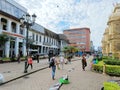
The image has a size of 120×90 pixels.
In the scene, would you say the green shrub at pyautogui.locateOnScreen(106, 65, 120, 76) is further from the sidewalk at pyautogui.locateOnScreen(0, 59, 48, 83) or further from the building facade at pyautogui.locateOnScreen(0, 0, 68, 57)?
the building facade at pyautogui.locateOnScreen(0, 0, 68, 57)

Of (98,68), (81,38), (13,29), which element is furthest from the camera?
(81,38)

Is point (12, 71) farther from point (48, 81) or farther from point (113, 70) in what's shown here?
point (113, 70)

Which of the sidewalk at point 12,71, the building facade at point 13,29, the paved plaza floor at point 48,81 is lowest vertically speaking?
the paved plaza floor at point 48,81

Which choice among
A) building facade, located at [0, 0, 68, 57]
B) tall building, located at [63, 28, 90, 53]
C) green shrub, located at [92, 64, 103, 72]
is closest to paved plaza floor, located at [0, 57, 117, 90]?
green shrub, located at [92, 64, 103, 72]

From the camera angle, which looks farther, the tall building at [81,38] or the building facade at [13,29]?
the tall building at [81,38]

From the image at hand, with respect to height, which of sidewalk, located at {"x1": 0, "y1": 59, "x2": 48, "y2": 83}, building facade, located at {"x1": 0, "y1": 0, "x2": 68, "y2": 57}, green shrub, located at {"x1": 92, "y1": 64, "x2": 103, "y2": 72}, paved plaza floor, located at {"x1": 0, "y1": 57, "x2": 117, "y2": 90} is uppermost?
building facade, located at {"x1": 0, "y1": 0, "x2": 68, "y2": 57}

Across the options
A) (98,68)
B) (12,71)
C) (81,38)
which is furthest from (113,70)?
(81,38)

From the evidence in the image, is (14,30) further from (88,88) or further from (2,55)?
(88,88)

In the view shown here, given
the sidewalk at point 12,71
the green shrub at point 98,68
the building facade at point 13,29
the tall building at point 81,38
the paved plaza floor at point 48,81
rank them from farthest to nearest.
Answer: the tall building at point 81,38, the building facade at point 13,29, the green shrub at point 98,68, the sidewalk at point 12,71, the paved plaza floor at point 48,81

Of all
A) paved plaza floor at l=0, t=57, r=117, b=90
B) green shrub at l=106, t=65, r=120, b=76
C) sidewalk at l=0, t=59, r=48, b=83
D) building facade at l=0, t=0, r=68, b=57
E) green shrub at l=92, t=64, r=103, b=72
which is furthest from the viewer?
building facade at l=0, t=0, r=68, b=57

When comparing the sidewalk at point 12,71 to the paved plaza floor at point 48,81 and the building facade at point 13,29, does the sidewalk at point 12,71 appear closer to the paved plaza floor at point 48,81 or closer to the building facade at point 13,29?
the paved plaza floor at point 48,81

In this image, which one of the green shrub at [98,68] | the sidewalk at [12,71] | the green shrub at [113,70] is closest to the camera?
the sidewalk at [12,71]

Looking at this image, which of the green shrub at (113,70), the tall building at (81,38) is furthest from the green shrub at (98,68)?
the tall building at (81,38)

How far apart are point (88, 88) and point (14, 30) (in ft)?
115
